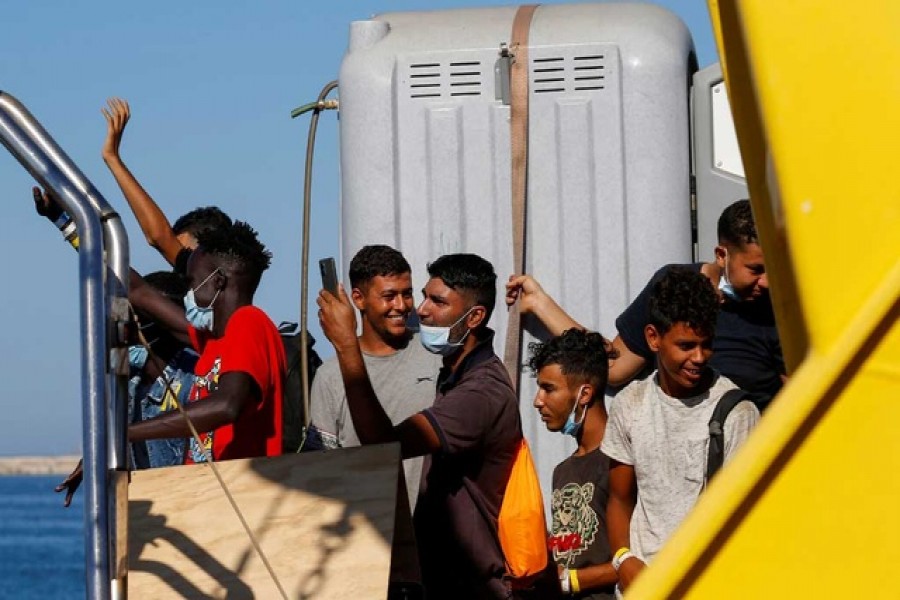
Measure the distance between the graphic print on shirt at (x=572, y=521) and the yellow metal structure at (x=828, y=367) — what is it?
3187 millimetres

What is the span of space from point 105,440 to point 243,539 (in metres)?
1.22

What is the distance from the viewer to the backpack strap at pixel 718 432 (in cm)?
427

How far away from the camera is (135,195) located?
6543 mm

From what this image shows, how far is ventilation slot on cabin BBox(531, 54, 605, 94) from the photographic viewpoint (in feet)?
17.4

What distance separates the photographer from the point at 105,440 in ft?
7.93

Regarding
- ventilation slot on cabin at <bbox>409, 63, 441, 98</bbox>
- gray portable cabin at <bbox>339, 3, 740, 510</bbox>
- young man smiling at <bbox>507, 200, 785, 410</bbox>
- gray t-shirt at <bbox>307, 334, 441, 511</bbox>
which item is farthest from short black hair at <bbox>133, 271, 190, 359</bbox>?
young man smiling at <bbox>507, 200, 785, 410</bbox>

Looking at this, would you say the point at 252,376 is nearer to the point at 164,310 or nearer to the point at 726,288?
the point at 164,310

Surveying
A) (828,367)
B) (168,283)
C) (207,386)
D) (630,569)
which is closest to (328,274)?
(207,386)

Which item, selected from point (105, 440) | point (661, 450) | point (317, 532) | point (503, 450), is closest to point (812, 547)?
point (105, 440)

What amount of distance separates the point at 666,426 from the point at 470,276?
37.5 inches

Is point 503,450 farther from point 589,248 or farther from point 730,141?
point 730,141

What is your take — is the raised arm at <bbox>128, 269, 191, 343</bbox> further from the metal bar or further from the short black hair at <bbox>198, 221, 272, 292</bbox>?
the metal bar

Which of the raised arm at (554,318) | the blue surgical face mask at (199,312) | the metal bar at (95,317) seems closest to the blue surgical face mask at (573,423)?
the raised arm at (554,318)

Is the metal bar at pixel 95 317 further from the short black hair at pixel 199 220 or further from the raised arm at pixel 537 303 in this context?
the short black hair at pixel 199 220
